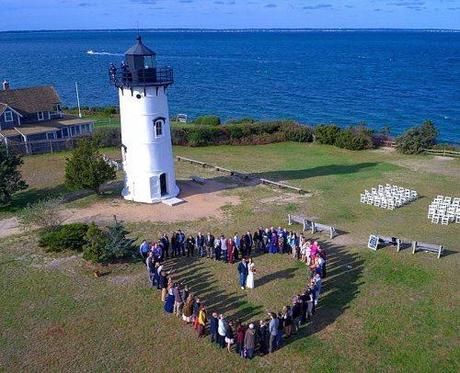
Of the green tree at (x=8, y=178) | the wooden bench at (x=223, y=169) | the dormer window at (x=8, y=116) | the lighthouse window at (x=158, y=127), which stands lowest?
the wooden bench at (x=223, y=169)

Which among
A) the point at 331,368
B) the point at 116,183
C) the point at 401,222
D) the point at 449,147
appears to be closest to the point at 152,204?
the point at 116,183

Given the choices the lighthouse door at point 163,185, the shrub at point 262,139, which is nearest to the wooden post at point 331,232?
the lighthouse door at point 163,185

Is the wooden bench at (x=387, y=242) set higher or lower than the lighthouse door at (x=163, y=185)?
lower

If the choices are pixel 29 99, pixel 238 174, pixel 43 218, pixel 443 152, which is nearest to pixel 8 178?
pixel 43 218

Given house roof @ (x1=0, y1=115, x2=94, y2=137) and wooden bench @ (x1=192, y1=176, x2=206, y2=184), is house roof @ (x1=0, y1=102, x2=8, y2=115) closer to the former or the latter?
house roof @ (x1=0, y1=115, x2=94, y2=137)

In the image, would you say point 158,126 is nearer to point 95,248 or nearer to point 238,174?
point 238,174

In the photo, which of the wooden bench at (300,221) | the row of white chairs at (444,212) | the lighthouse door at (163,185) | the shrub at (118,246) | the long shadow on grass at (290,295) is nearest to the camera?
the long shadow on grass at (290,295)

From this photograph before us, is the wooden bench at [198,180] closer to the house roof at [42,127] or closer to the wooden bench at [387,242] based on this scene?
the wooden bench at [387,242]
